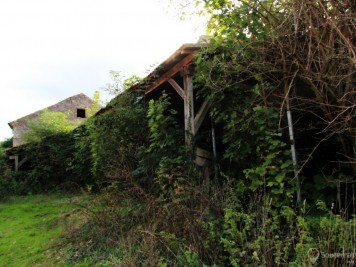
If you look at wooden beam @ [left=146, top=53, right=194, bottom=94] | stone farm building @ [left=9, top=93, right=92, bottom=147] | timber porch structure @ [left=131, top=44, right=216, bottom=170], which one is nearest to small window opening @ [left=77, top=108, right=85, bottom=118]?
stone farm building @ [left=9, top=93, right=92, bottom=147]

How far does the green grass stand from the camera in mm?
5945

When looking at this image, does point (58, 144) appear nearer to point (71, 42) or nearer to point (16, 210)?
point (16, 210)

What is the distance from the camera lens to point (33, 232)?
7.79m

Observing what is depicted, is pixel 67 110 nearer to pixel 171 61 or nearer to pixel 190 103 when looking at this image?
pixel 171 61

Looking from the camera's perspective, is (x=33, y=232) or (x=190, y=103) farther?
(x=33, y=232)

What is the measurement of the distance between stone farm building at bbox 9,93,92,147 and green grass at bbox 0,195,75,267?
61.8ft

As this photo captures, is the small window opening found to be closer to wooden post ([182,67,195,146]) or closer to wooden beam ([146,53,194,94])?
wooden beam ([146,53,194,94])

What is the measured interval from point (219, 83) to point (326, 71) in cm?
178

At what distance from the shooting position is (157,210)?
532cm

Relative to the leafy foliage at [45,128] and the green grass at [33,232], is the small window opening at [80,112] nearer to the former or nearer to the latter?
the leafy foliage at [45,128]

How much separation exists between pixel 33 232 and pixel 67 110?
2517cm

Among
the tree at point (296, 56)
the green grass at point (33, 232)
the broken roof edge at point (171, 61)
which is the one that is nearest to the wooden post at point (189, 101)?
the broken roof edge at point (171, 61)

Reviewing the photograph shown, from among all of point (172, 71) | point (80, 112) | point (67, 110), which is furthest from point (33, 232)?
point (80, 112)

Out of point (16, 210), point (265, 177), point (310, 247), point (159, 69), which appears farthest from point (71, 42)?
point (310, 247)
